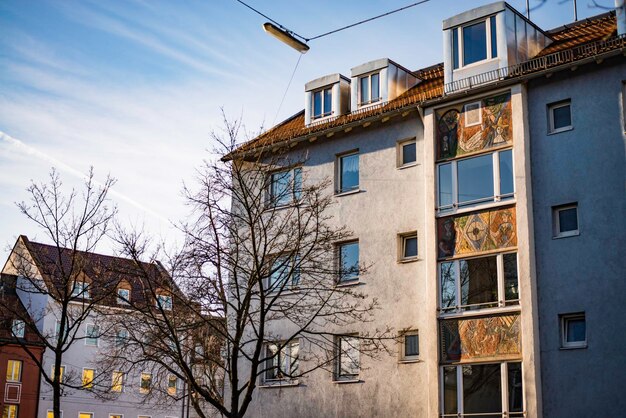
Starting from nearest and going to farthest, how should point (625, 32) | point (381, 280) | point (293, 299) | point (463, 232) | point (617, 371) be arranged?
point (617, 371) → point (625, 32) → point (463, 232) → point (381, 280) → point (293, 299)

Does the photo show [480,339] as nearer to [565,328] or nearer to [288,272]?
[565,328]

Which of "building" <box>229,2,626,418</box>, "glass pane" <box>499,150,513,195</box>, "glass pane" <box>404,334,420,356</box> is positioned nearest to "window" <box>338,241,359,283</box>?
"building" <box>229,2,626,418</box>

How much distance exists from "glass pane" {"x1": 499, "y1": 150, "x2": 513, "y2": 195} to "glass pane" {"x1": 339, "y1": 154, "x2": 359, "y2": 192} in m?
5.52

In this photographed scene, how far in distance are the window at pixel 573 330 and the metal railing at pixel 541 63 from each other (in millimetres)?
6636

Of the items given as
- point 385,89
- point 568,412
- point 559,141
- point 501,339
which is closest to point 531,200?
point 559,141

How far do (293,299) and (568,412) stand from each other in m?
10.2

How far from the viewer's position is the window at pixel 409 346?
2570 centimetres

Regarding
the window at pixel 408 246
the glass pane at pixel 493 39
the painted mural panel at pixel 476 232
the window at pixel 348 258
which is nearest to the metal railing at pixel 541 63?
the glass pane at pixel 493 39

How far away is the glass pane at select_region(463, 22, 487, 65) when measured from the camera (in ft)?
86.0

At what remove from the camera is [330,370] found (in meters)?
27.2

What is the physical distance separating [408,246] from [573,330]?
5.97m

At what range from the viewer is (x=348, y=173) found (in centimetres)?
2928

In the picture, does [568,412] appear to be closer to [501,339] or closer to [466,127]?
[501,339]

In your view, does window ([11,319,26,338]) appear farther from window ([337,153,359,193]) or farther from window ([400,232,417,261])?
window ([400,232,417,261])
